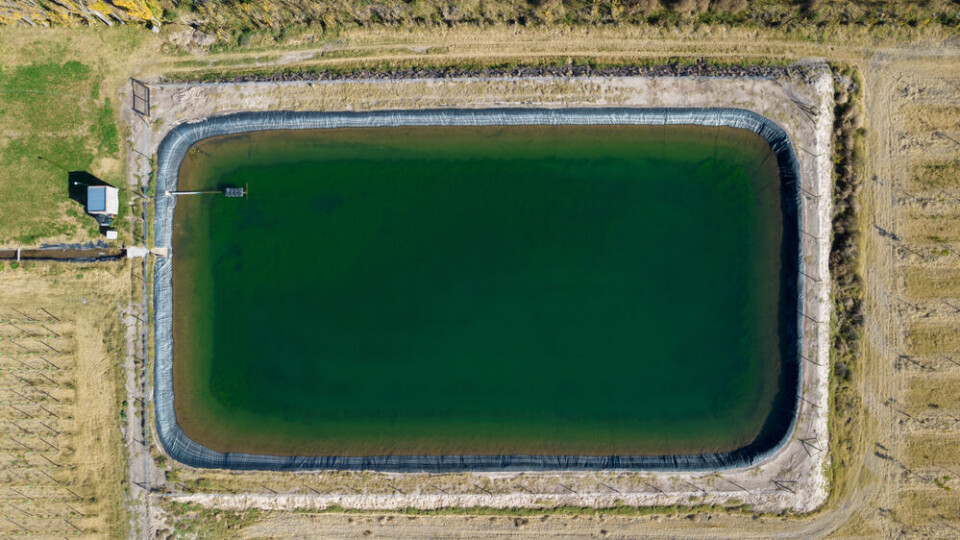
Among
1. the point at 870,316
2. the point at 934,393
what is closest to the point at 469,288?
the point at 870,316

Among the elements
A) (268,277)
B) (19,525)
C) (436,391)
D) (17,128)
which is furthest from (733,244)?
(19,525)

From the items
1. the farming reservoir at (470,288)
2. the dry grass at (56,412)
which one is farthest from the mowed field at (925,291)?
the dry grass at (56,412)

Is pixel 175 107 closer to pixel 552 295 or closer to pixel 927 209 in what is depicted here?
pixel 552 295

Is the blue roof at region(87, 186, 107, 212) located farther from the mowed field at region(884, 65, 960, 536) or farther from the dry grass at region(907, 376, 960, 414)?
the dry grass at region(907, 376, 960, 414)

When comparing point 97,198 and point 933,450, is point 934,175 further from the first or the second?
point 97,198

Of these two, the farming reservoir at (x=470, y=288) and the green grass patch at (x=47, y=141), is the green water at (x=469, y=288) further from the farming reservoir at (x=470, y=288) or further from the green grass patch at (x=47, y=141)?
the green grass patch at (x=47, y=141)
